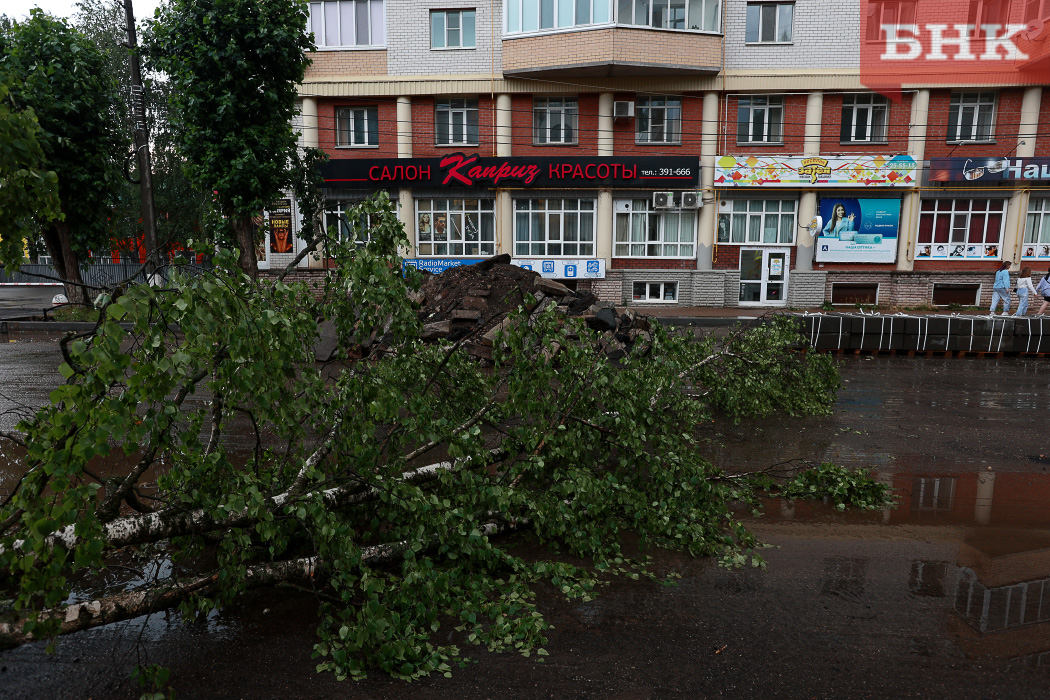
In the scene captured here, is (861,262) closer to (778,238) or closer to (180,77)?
(778,238)

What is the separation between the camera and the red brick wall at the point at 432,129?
22438 millimetres

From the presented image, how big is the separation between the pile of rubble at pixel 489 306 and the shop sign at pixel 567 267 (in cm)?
657

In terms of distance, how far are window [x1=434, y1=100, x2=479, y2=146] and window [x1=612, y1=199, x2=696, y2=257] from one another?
18.2ft

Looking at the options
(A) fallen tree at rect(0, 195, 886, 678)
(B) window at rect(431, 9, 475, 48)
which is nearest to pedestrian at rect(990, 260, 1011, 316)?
(A) fallen tree at rect(0, 195, 886, 678)

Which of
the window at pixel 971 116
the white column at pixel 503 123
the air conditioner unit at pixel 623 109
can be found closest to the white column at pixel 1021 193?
the window at pixel 971 116

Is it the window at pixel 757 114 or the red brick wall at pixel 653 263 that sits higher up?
the window at pixel 757 114

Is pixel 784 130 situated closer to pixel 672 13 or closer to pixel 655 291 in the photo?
pixel 672 13

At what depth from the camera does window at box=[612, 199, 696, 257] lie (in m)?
22.6

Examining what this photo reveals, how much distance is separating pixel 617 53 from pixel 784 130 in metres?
6.17

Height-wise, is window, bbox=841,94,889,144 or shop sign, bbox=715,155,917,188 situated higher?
window, bbox=841,94,889,144

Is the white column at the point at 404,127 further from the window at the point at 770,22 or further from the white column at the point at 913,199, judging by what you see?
the white column at the point at 913,199

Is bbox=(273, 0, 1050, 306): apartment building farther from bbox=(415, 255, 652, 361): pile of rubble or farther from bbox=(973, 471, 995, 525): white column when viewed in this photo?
bbox=(973, 471, 995, 525): white column

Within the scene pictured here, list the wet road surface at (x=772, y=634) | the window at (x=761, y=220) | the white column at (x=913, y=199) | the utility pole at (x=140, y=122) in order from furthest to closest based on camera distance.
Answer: the window at (x=761, y=220), the white column at (x=913, y=199), the utility pole at (x=140, y=122), the wet road surface at (x=772, y=634)

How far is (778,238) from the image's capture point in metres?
22.4
